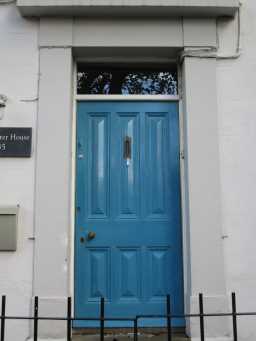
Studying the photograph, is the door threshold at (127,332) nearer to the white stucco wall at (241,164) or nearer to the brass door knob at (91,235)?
the white stucco wall at (241,164)

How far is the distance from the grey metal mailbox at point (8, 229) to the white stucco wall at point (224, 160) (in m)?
0.07

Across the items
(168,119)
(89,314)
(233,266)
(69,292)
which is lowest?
(89,314)

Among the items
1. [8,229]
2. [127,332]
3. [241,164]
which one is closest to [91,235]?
[8,229]

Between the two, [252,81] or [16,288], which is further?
[252,81]

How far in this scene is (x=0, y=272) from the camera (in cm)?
377

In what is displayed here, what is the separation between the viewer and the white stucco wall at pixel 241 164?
3.79 m

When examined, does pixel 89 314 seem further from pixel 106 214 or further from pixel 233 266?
pixel 233 266

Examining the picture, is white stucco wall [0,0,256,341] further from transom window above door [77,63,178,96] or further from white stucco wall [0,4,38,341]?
transom window above door [77,63,178,96]

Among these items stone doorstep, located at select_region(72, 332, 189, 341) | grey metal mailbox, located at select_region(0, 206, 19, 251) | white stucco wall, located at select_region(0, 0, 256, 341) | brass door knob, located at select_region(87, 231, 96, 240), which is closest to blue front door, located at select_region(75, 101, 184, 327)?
brass door knob, located at select_region(87, 231, 96, 240)

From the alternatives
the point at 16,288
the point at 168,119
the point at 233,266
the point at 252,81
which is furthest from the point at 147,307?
the point at 252,81

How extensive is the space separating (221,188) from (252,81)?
1.18m

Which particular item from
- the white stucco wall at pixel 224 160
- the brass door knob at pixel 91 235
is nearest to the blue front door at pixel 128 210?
the brass door knob at pixel 91 235

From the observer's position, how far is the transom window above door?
14.3 feet

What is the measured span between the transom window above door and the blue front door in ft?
0.60
